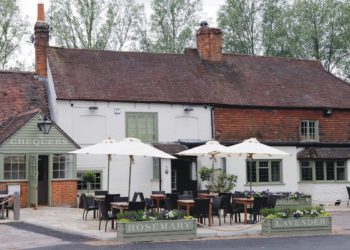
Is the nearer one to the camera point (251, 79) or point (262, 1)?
point (251, 79)

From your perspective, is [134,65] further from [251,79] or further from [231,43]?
[231,43]

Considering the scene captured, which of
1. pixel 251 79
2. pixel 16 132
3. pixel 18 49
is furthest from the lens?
pixel 18 49

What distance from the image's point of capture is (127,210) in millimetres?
17906

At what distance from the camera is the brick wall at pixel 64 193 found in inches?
998

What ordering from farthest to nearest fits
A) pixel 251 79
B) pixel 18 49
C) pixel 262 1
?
pixel 262 1, pixel 18 49, pixel 251 79

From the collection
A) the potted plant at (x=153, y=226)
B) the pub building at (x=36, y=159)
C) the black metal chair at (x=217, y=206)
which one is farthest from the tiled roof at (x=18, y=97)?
the potted plant at (x=153, y=226)

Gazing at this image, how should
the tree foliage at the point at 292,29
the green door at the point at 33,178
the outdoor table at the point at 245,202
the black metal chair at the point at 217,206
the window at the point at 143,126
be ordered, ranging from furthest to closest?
the tree foliage at the point at 292,29 → the window at the point at 143,126 → the green door at the point at 33,178 → the outdoor table at the point at 245,202 → the black metal chair at the point at 217,206

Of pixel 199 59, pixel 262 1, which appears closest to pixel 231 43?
pixel 262 1

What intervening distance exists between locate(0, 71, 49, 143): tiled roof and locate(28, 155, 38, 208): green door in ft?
7.22

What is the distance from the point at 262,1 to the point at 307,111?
49.9 ft

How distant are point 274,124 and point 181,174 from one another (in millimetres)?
5211

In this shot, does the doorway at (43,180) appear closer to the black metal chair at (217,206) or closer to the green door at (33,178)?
the green door at (33,178)

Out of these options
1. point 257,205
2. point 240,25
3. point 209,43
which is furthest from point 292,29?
point 257,205

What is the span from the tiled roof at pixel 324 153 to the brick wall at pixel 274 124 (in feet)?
2.63
